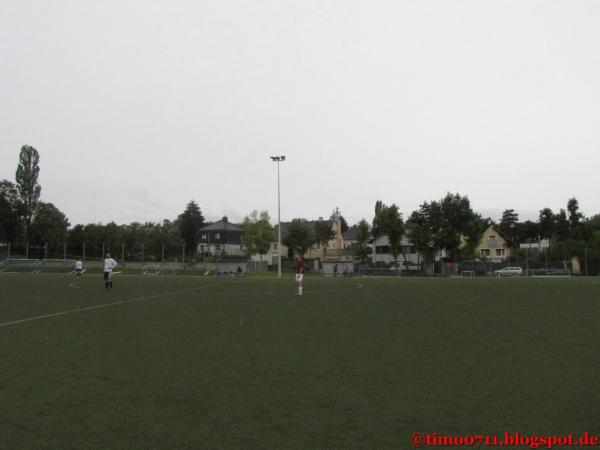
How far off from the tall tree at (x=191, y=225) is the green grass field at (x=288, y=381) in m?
115

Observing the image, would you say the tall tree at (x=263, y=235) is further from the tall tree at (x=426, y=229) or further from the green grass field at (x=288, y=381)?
the green grass field at (x=288, y=381)

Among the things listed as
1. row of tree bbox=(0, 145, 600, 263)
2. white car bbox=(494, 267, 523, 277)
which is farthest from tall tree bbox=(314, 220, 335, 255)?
white car bbox=(494, 267, 523, 277)

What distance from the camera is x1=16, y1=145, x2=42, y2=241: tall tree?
81875 millimetres

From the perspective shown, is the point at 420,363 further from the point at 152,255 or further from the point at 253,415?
the point at 152,255

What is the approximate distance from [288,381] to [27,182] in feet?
290

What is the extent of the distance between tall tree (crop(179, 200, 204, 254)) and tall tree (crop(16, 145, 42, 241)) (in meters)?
45.4

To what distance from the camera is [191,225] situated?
415 feet

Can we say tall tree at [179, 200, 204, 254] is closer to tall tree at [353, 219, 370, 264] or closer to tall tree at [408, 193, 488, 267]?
tall tree at [353, 219, 370, 264]

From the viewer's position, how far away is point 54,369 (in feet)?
24.4

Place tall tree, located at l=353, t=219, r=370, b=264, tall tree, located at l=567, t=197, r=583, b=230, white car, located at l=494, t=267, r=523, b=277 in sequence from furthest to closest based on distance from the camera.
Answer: tall tree, located at l=567, t=197, r=583, b=230 → tall tree, located at l=353, t=219, r=370, b=264 → white car, located at l=494, t=267, r=523, b=277

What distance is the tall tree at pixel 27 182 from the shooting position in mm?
81875

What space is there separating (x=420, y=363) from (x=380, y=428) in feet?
10.3

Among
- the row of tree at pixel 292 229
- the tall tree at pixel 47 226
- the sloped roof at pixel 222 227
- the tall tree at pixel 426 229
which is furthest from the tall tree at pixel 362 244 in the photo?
the tall tree at pixel 47 226

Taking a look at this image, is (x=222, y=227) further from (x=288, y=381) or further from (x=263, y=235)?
(x=288, y=381)
